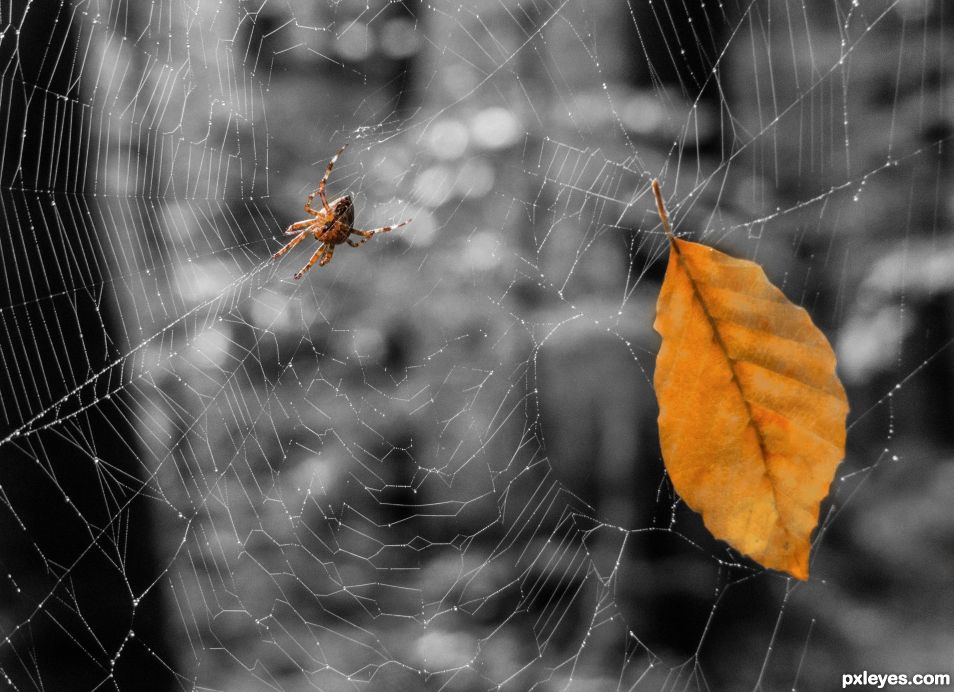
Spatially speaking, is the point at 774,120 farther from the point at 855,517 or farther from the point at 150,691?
the point at 150,691

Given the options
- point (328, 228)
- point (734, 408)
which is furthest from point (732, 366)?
point (328, 228)

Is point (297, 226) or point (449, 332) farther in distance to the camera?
point (449, 332)

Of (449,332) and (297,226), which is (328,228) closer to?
(297,226)

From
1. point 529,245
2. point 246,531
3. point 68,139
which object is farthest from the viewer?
point 246,531

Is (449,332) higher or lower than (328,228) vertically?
lower

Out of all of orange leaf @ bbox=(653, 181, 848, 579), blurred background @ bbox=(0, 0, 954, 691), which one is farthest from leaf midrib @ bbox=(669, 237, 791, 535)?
blurred background @ bbox=(0, 0, 954, 691)

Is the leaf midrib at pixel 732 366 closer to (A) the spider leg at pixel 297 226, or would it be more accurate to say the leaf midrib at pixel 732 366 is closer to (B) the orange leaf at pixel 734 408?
(B) the orange leaf at pixel 734 408

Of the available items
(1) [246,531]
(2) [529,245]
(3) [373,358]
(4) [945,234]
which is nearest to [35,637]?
(1) [246,531]

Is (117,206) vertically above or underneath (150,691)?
above
